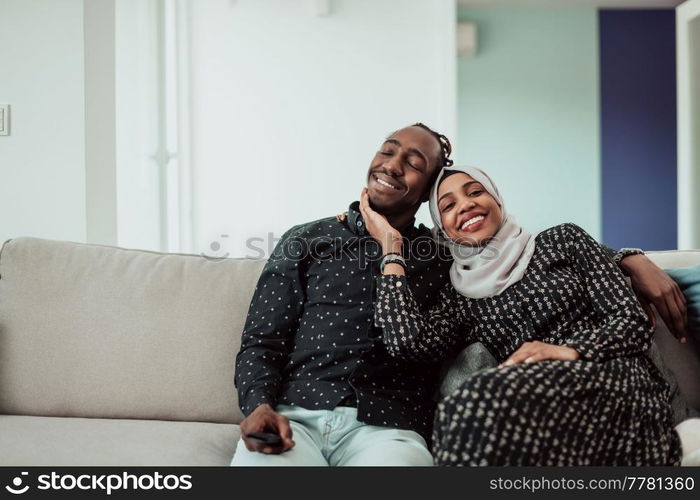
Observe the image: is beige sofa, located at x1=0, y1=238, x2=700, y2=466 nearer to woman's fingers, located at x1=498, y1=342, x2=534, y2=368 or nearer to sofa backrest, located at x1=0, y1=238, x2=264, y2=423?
sofa backrest, located at x1=0, y1=238, x2=264, y2=423

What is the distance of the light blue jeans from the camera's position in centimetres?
126

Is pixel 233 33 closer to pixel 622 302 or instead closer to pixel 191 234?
pixel 191 234

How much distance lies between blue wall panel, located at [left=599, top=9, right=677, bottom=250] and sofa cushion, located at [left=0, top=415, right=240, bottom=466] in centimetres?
447

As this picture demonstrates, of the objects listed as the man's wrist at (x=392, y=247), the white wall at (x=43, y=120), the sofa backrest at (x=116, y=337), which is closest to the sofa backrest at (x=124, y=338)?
the sofa backrest at (x=116, y=337)

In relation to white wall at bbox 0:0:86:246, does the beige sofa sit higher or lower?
lower

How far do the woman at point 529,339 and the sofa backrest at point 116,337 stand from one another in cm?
49

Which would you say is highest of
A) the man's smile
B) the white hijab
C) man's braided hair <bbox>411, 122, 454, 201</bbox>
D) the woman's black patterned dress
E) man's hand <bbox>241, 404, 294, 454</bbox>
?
man's braided hair <bbox>411, 122, 454, 201</bbox>

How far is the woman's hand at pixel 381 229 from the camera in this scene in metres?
1.58

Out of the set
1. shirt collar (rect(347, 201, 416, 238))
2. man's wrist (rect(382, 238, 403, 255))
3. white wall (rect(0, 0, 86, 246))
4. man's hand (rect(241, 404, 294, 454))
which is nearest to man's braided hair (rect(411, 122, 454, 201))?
shirt collar (rect(347, 201, 416, 238))

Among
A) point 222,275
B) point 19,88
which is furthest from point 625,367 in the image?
point 19,88

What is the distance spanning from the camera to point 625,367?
1.29 metres

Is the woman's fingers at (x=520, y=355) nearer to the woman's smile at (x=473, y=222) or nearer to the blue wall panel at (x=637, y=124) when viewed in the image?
the woman's smile at (x=473, y=222)

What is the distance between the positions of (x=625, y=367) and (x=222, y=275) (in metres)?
1.05

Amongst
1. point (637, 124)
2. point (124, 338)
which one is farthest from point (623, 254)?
point (637, 124)
